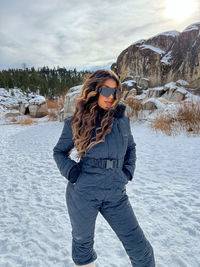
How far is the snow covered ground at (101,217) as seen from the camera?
5.18 feet

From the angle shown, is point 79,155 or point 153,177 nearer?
point 79,155

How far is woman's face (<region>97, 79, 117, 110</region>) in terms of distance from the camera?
43.8 inches

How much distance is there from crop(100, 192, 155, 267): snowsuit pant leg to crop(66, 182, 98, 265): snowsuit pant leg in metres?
0.11

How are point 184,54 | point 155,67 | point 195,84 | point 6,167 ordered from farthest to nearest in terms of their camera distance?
point 155,67 < point 184,54 < point 195,84 < point 6,167

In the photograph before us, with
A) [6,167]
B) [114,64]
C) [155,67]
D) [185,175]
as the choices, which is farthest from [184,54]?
[6,167]

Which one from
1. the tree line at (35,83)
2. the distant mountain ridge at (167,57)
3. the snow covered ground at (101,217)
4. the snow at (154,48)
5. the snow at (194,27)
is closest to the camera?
the snow covered ground at (101,217)

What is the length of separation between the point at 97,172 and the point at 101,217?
1.42 meters

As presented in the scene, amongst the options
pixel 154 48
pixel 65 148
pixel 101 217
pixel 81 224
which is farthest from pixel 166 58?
pixel 81 224

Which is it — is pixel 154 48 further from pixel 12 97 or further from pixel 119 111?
pixel 12 97

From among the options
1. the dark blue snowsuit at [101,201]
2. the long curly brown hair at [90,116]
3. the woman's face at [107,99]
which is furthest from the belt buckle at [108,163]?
the woman's face at [107,99]

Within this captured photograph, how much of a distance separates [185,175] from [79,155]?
3019 millimetres

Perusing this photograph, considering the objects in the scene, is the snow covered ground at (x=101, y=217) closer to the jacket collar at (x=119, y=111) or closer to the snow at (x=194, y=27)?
the jacket collar at (x=119, y=111)

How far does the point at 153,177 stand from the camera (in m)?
3.33

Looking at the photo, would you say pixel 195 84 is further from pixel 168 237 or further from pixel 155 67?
pixel 168 237
